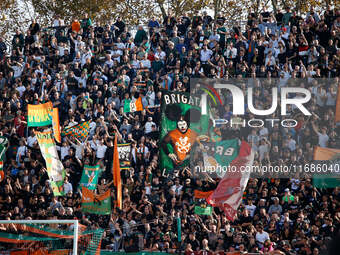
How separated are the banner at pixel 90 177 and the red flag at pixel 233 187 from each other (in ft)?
11.0

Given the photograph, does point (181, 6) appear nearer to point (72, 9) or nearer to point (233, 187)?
point (72, 9)

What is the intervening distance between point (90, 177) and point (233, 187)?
13.5 ft

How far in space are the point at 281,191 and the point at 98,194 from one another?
16.2ft

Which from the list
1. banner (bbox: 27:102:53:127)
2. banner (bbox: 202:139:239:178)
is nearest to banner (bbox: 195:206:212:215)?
banner (bbox: 202:139:239:178)

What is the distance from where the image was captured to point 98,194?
16.1m

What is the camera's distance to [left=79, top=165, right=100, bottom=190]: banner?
16.5 meters

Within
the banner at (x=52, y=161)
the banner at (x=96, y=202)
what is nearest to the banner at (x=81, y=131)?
the banner at (x=52, y=161)

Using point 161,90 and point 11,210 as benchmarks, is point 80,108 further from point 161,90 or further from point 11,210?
point 11,210

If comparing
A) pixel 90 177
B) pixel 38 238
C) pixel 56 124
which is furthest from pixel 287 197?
pixel 56 124

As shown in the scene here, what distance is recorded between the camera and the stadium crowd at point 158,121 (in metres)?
14.7

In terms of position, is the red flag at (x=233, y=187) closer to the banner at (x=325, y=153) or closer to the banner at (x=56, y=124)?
the banner at (x=325, y=153)

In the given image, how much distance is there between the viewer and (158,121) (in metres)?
17.8

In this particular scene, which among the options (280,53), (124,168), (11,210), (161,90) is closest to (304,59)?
(280,53)

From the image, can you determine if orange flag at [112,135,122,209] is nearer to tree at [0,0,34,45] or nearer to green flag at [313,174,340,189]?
green flag at [313,174,340,189]
